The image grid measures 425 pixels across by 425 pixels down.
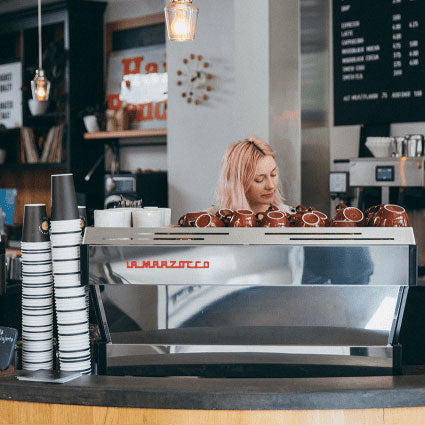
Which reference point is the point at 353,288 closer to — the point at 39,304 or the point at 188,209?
the point at 39,304

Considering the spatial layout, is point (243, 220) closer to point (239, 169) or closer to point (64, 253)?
point (64, 253)

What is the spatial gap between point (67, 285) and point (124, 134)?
3.81 metres

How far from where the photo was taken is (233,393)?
128 centimetres

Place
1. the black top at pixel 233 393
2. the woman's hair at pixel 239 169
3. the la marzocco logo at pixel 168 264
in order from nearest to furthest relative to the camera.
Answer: the black top at pixel 233 393 < the la marzocco logo at pixel 168 264 < the woman's hair at pixel 239 169

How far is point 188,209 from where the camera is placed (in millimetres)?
4398

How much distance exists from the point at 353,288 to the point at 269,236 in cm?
23

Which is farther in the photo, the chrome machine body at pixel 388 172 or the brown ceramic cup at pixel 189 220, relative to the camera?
the chrome machine body at pixel 388 172

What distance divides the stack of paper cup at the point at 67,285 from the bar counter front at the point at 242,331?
0.14ft

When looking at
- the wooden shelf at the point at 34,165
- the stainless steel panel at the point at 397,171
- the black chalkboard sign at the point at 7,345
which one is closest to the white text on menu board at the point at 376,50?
the stainless steel panel at the point at 397,171

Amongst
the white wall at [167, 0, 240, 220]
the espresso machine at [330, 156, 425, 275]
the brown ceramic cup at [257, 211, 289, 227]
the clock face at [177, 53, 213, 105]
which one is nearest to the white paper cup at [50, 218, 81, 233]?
the brown ceramic cup at [257, 211, 289, 227]

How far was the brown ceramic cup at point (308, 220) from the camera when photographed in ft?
4.77

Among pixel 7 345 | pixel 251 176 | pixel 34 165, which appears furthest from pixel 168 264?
pixel 34 165

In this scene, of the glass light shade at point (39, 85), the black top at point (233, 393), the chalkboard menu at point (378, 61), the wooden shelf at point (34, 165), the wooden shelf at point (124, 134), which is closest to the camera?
the black top at point (233, 393)

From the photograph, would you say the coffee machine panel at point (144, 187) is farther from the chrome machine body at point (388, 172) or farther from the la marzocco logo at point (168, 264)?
the la marzocco logo at point (168, 264)
